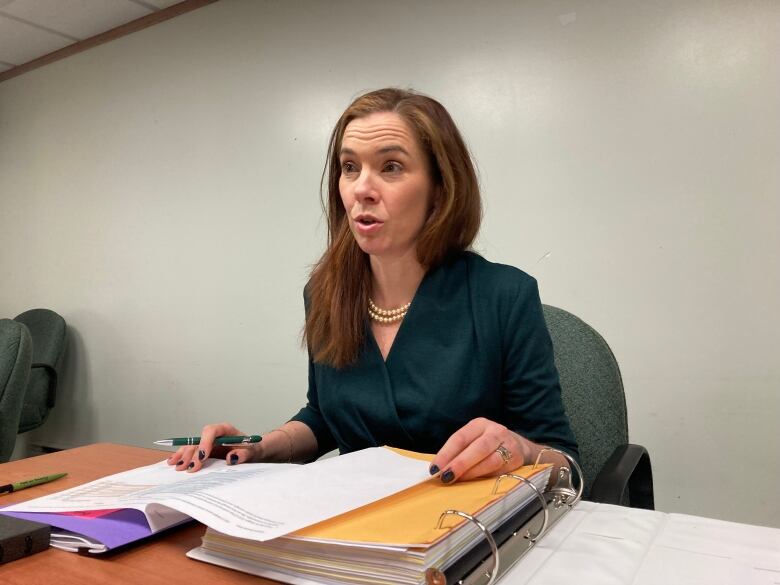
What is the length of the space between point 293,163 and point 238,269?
56 cm

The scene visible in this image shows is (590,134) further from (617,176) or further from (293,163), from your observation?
(293,163)

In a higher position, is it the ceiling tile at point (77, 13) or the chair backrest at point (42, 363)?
the ceiling tile at point (77, 13)

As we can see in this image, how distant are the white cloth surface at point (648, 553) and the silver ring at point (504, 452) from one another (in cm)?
9

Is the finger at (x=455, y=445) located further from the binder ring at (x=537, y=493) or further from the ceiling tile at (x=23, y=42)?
the ceiling tile at (x=23, y=42)

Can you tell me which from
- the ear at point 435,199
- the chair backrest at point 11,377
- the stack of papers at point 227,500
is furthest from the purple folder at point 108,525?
the chair backrest at point 11,377

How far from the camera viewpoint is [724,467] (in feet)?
5.79

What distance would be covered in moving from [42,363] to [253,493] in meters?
2.86

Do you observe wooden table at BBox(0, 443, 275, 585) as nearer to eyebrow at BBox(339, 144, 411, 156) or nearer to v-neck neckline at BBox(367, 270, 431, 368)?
v-neck neckline at BBox(367, 270, 431, 368)

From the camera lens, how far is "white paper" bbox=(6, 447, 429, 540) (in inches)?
21.1

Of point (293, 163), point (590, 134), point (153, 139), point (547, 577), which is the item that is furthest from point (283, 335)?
point (547, 577)

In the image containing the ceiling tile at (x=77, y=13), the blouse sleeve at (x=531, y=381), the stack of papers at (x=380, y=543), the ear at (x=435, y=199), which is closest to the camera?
the stack of papers at (x=380, y=543)

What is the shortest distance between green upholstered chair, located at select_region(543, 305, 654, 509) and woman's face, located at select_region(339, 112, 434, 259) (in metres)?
0.40

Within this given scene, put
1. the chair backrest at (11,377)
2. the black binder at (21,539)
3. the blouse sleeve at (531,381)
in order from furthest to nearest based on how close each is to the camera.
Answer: the chair backrest at (11,377)
the blouse sleeve at (531,381)
the black binder at (21,539)

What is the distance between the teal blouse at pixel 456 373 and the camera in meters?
0.99
